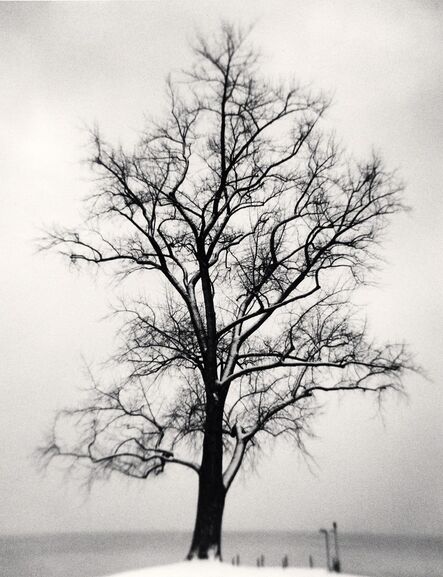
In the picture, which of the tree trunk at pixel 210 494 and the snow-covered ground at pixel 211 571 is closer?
the snow-covered ground at pixel 211 571

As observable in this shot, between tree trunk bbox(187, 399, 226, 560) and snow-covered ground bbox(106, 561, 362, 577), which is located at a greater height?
tree trunk bbox(187, 399, 226, 560)

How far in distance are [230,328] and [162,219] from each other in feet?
12.3

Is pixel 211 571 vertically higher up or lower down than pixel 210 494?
lower down

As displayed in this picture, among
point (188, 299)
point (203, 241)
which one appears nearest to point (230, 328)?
point (188, 299)

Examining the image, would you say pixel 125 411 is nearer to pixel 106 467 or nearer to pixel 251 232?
pixel 106 467

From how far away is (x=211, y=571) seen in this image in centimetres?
1010

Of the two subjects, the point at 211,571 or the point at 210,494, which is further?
the point at 210,494

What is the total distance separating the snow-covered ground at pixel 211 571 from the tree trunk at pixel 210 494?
0.66 meters

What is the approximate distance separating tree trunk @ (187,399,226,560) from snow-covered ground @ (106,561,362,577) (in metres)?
0.66

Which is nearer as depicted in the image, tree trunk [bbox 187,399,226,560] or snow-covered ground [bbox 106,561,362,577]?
snow-covered ground [bbox 106,561,362,577]

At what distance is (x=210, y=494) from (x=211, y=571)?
7.83 feet

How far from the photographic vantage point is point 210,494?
12414 millimetres

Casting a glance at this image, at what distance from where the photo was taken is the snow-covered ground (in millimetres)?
9781

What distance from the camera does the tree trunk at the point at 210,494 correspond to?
11758mm
